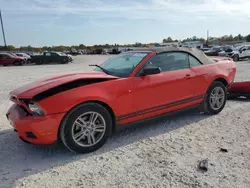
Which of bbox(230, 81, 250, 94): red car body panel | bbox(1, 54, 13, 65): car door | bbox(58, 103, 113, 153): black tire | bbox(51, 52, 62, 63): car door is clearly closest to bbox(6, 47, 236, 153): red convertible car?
bbox(58, 103, 113, 153): black tire

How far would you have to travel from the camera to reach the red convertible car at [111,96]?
9.95 ft

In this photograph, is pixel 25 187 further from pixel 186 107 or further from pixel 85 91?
pixel 186 107

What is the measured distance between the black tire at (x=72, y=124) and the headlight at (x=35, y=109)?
321mm

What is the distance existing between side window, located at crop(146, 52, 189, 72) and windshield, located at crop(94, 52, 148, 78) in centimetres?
22

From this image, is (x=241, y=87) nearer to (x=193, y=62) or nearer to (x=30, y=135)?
(x=193, y=62)

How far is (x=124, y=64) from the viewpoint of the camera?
13.4ft

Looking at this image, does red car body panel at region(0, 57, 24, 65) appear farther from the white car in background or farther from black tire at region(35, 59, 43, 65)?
the white car in background

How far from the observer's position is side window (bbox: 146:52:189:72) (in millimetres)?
4016

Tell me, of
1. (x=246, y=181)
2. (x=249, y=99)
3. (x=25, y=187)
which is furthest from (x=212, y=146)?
(x=249, y=99)

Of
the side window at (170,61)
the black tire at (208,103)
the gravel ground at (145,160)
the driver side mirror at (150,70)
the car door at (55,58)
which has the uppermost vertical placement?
the car door at (55,58)

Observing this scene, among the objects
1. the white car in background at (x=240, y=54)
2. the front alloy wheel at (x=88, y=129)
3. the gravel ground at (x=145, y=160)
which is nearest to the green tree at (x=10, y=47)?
the white car in background at (x=240, y=54)

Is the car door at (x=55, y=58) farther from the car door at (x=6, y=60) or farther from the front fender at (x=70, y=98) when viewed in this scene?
the front fender at (x=70, y=98)

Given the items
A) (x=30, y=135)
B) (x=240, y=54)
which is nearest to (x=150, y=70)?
(x=30, y=135)

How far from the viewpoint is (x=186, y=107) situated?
4340mm
